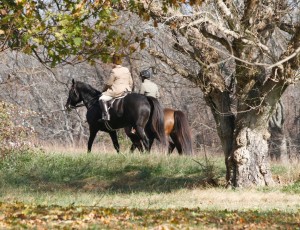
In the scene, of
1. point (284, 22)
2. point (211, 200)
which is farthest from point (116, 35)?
point (284, 22)

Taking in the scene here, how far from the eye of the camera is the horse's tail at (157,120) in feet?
71.9

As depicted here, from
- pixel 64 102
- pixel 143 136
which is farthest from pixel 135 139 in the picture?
pixel 64 102

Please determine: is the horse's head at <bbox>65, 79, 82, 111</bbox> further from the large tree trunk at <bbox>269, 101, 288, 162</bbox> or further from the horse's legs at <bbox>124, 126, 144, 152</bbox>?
the large tree trunk at <bbox>269, 101, 288, 162</bbox>

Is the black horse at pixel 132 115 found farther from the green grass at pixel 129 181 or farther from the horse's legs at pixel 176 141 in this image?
the green grass at pixel 129 181

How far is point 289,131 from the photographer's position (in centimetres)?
4662

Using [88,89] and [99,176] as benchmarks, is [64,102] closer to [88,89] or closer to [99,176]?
[88,89]

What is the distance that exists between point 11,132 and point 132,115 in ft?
11.2

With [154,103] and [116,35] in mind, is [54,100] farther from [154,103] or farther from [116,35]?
[116,35]

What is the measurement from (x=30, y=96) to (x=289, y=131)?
1570 centimetres

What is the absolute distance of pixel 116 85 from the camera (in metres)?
21.8

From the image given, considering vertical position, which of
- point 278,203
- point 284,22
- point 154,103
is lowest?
point 278,203

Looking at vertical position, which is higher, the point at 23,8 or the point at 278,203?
the point at 23,8

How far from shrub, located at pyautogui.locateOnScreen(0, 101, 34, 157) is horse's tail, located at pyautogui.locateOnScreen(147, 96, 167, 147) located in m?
3.41

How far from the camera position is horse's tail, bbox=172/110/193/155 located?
23.1 meters
